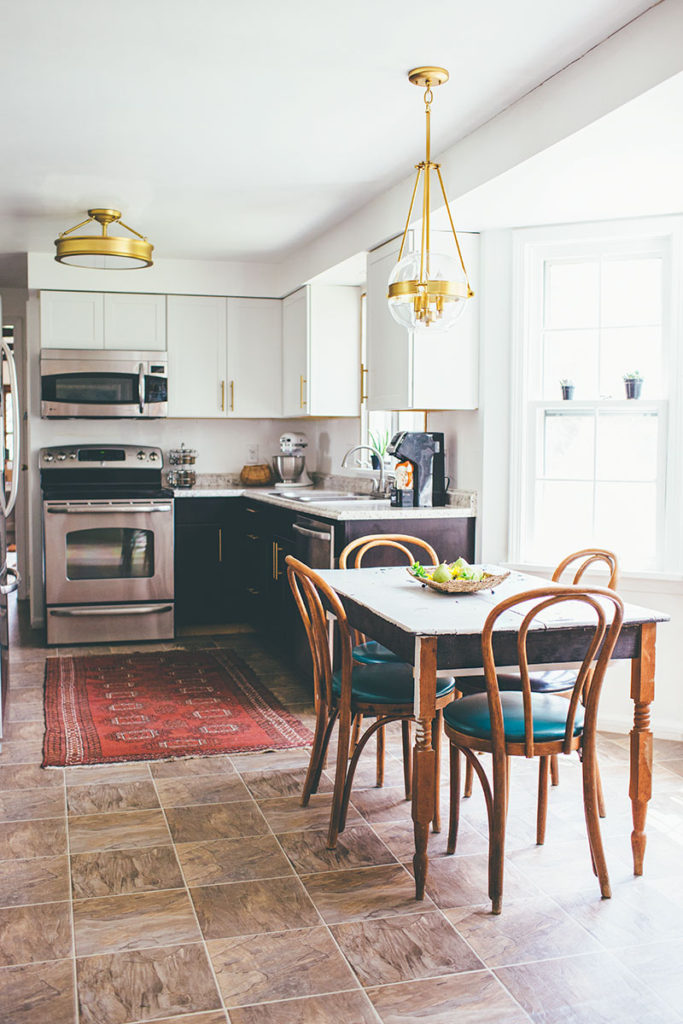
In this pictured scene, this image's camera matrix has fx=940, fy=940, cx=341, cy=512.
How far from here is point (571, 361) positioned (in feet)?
13.6

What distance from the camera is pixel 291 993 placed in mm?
2066

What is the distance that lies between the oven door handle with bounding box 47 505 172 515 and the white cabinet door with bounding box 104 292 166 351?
112 cm

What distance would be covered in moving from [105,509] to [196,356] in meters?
1.28

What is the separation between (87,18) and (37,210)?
2302 mm

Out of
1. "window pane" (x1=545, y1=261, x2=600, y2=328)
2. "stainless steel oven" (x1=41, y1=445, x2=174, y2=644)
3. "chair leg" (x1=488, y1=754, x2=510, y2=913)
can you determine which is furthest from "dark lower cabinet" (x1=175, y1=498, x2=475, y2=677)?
"chair leg" (x1=488, y1=754, x2=510, y2=913)

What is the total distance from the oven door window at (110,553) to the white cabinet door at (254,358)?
1166 millimetres

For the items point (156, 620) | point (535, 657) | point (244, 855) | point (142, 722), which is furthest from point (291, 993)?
point (156, 620)

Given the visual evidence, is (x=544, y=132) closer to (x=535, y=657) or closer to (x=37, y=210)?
(x=535, y=657)

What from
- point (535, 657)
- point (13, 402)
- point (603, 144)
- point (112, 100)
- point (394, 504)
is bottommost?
point (535, 657)

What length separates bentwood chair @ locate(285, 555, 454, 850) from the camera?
2809 mm

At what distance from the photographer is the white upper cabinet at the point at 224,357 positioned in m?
6.20

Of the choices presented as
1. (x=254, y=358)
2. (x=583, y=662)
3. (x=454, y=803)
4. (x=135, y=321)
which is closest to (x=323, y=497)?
(x=254, y=358)

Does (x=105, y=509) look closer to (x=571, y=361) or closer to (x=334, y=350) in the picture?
(x=334, y=350)

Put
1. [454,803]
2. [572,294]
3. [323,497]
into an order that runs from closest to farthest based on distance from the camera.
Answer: [454,803] < [572,294] < [323,497]
